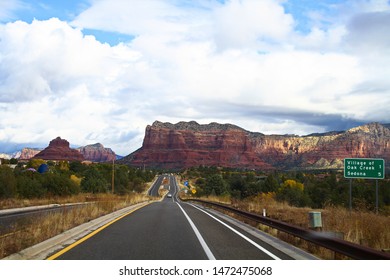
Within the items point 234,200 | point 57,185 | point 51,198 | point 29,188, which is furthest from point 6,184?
point 234,200

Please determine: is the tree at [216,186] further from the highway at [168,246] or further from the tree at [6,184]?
the highway at [168,246]

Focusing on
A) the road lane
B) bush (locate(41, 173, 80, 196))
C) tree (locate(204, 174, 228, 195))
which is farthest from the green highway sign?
tree (locate(204, 174, 228, 195))

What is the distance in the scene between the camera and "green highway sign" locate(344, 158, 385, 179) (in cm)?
2230

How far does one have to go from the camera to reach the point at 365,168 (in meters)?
22.5

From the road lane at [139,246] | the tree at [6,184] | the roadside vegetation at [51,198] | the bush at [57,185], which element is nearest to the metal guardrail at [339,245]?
the road lane at [139,246]

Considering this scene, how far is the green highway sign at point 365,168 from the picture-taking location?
878 inches

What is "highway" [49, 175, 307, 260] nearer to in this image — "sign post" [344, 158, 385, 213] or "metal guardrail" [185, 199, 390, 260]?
"metal guardrail" [185, 199, 390, 260]

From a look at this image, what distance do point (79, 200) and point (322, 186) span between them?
48.3 meters

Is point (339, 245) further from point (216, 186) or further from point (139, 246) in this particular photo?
point (216, 186)

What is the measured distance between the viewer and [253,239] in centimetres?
1359

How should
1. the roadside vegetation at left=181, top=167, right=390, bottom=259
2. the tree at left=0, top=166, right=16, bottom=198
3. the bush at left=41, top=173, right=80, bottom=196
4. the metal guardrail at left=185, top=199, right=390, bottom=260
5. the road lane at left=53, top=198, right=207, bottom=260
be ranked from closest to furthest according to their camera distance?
1. the metal guardrail at left=185, top=199, right=390, bottom=260
2. the road lane at left=53, top=198, right=207, bottom=260
3. the roadside vegetation at left=181, top=167, right=390, bottom=259
4. the tree at left=0, top=166, right=16, bottom=198
5. the bush at left=41, top=173, right=80, bottom=196
